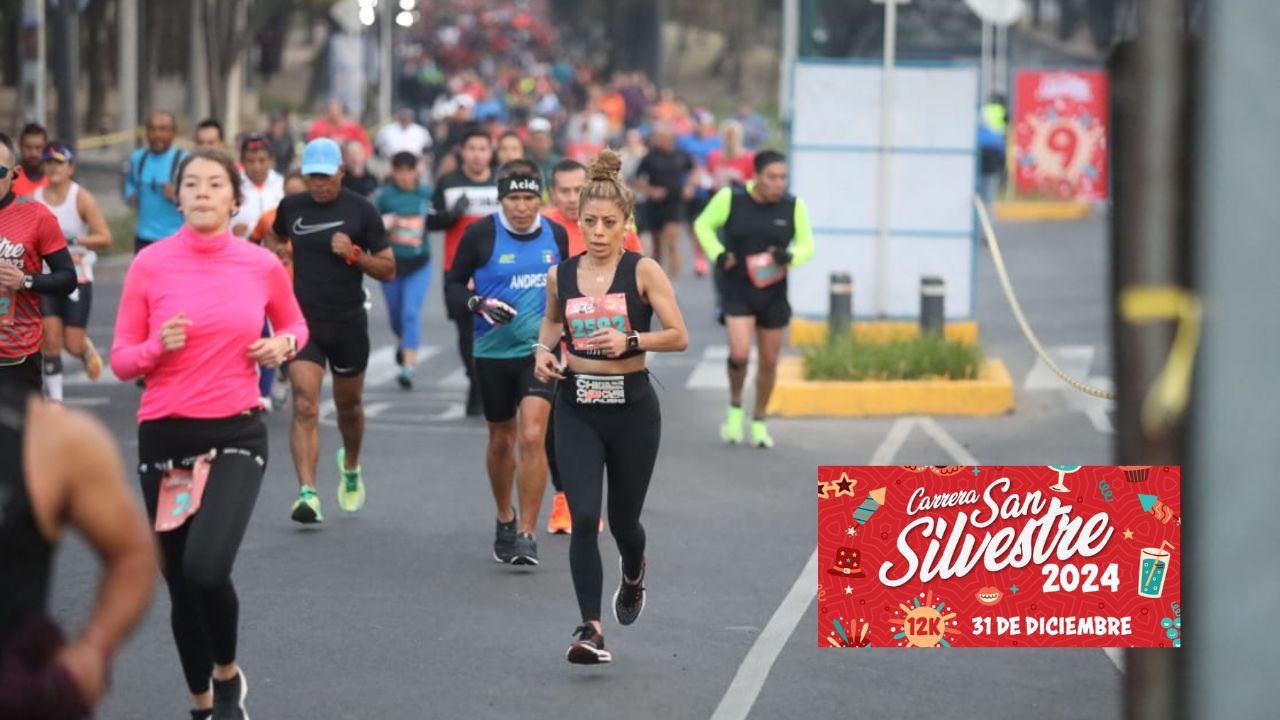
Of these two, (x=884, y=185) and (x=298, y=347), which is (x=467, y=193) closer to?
(x=884, y=185)

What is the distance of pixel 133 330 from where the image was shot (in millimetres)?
6648

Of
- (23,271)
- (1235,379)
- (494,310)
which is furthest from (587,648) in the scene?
(1235,379)

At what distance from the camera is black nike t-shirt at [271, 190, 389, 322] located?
10891 millimetres

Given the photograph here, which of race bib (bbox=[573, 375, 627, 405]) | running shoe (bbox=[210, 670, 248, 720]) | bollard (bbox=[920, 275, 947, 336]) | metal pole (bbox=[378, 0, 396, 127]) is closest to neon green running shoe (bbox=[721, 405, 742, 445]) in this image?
bollard (bbox=[920, 275, 947, 336])

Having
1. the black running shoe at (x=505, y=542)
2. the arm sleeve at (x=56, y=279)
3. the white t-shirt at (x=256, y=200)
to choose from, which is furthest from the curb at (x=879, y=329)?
the arm sleeve at (x=56, y=279)

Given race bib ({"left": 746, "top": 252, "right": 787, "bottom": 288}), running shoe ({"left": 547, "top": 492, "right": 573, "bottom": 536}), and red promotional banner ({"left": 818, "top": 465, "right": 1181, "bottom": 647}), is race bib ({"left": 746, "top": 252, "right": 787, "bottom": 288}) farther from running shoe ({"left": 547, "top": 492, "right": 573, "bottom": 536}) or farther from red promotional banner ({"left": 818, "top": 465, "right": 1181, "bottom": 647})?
red promotional banner ({"left": 818, "top": 465, "right": 1181, "bottom": 647})

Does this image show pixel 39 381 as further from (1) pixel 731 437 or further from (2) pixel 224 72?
(2) pixel 224 72

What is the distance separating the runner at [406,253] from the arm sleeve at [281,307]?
9.40m

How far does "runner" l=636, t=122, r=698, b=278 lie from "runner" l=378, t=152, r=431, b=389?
8624 millimetres

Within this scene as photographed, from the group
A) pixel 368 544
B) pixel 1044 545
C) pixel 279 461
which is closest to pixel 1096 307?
pixel 279 461

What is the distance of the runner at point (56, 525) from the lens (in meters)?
3.87

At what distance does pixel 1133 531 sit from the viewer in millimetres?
4746

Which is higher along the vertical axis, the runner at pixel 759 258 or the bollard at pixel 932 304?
the runner at pixel 759 258

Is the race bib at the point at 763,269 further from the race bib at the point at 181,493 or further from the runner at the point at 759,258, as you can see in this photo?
the race bib at the point at 181,493
